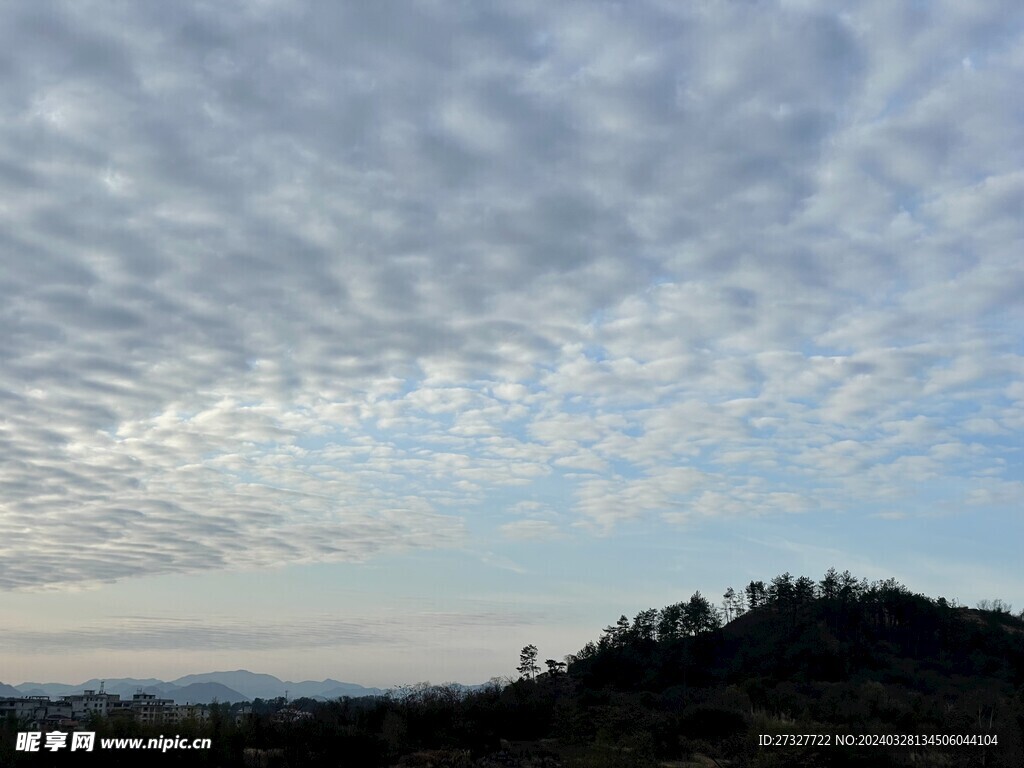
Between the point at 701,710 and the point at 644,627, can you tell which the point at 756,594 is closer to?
the point at 644,627

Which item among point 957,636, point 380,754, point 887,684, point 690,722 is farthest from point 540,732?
point 957,636

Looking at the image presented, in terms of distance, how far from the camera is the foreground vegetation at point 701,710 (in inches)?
957

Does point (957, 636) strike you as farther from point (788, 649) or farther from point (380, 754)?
point (380, 754)

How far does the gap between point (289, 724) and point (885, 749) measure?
57.8 feet

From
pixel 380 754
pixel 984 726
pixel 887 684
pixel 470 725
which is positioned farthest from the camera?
pixel 887 684

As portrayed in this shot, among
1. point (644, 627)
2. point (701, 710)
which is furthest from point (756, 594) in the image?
point (701, 710)

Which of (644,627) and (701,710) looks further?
(644,627)

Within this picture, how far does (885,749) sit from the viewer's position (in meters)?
24.0

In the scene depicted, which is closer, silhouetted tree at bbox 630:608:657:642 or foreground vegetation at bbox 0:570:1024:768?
foreground vegetation at bbox 0:570:1024:768

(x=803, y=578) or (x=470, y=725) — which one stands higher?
(x=803, y=578)

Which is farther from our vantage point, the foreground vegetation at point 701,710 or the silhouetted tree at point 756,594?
the silhouetted tree at point 756,594

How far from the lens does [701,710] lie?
3459cm

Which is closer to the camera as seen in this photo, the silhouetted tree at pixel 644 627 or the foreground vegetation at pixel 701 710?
the foreground vegetation at pixel 701 710

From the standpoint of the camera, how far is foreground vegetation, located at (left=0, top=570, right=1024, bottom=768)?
24.3 meters
